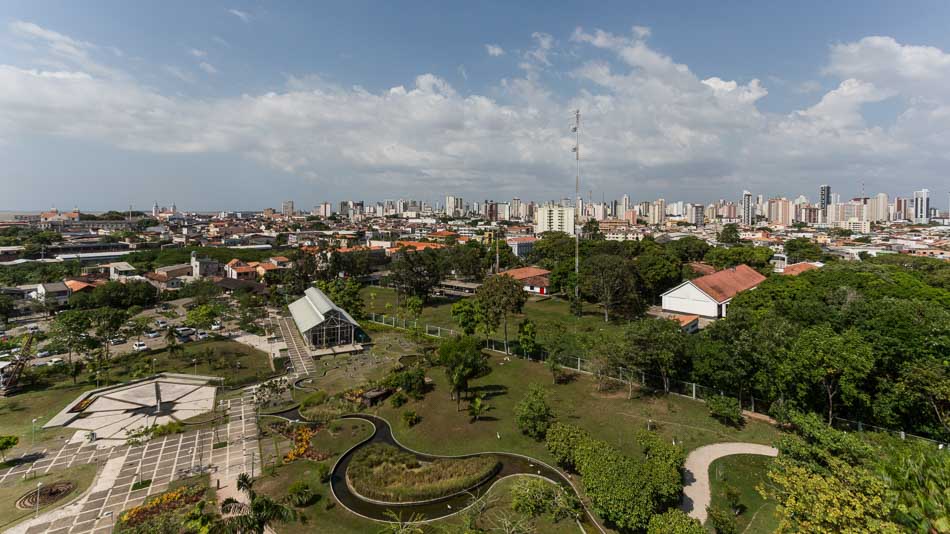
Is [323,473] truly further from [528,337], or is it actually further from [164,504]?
[528,337]

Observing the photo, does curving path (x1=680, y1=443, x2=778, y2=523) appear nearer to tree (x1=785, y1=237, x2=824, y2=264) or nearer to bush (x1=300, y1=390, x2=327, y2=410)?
bush (x1=300, y1=390, x2=327, y2=410)

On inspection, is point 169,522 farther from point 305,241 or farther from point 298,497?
point 305,241

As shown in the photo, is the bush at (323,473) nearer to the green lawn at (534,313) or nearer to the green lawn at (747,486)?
the green lawn at (747,486)

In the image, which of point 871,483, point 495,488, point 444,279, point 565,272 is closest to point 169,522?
point 495,488

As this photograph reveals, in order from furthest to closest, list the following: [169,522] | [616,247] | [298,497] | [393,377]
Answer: [616,247]
[393,377]
[298,497]
[169,522]

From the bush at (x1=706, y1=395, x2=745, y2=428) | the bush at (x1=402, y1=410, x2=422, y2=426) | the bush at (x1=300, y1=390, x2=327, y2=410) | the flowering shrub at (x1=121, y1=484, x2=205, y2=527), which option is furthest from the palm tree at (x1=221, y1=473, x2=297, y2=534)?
the bush at (x1=706, y1=395, x2=745, y2=428)

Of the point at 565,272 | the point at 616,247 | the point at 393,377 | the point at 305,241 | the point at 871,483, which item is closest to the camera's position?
the point at 871,483
